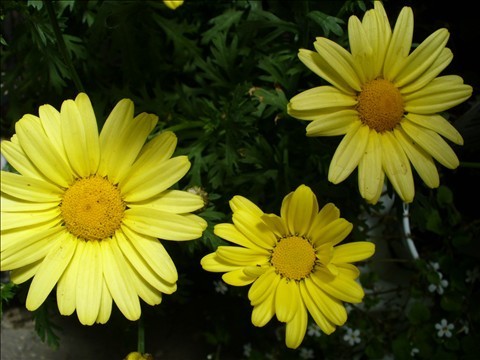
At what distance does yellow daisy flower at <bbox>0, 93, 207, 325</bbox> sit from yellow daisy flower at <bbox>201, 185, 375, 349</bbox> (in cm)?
11

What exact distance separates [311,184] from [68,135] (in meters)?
0.65

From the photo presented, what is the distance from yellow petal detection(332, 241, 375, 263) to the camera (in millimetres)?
1090

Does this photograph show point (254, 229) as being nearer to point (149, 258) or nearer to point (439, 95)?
point (149, 258)

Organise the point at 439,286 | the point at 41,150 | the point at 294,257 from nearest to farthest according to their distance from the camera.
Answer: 1. the point at 41,150
2. the point at 294,257
3. the point at 439,286

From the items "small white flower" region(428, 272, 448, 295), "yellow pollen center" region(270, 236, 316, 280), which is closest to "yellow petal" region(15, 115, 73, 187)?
"yellow pollen center" region(270, 236, 316, 280)

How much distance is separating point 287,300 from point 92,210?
0.43 metres

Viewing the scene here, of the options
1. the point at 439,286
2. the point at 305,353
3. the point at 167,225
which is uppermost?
the point at 167,225

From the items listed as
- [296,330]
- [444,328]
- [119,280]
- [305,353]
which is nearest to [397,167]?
[296,330]

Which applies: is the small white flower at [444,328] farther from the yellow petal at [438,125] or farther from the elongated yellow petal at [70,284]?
the elongated yellow petal at [70,284]

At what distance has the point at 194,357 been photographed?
1.88 metres

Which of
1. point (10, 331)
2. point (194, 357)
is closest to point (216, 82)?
point (194, 357)

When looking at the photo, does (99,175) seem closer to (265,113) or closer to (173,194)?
(173,194)

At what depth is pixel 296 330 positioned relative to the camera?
42.8 inches

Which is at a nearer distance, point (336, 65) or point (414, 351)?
point (336, 65)
